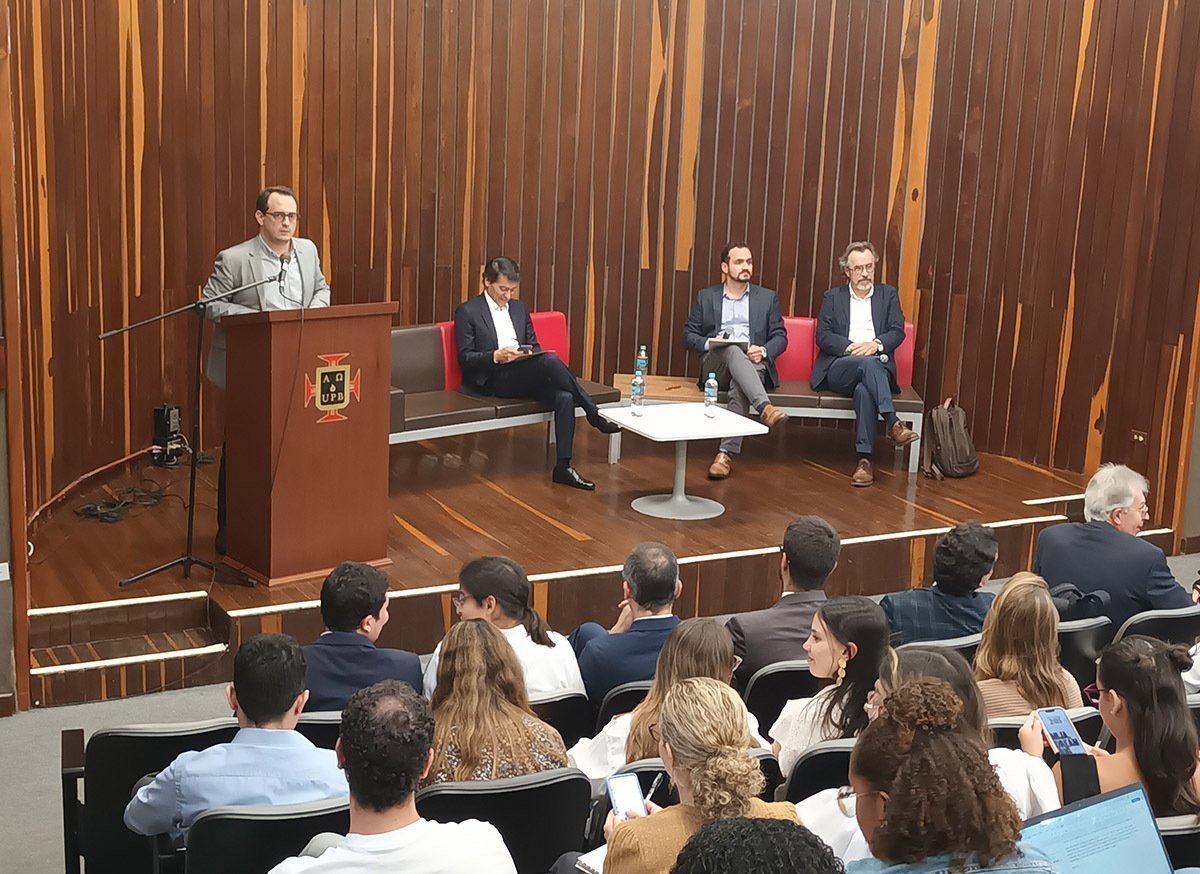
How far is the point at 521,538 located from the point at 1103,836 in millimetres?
3924

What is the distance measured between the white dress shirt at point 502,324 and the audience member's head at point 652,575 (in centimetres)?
345

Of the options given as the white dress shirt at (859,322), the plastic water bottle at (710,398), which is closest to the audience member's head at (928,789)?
the plastic water bottle at (710,398)

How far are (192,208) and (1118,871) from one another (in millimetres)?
5594

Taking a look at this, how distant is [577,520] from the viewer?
6.34 meters

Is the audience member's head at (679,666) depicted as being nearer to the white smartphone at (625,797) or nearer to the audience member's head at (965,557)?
the white smartphone at (625,797)

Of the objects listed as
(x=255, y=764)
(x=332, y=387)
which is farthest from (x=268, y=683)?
(x=332, y=387)

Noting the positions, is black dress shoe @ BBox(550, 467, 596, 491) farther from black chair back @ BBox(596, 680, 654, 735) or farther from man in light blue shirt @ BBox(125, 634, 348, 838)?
man in light blue shirt @ BBox(125, 634, 348, 838)

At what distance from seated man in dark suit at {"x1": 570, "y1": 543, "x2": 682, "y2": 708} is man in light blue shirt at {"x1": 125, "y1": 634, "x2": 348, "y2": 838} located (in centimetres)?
91

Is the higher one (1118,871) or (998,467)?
(1118,871)

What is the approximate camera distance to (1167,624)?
413cm

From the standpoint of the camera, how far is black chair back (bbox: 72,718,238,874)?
3.10 meters

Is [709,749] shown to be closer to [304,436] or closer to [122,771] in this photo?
[122,771]

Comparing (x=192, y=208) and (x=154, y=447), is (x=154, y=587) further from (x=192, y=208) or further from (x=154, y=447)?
(x=192, y=208)

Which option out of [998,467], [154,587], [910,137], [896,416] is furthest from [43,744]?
[910,137]
